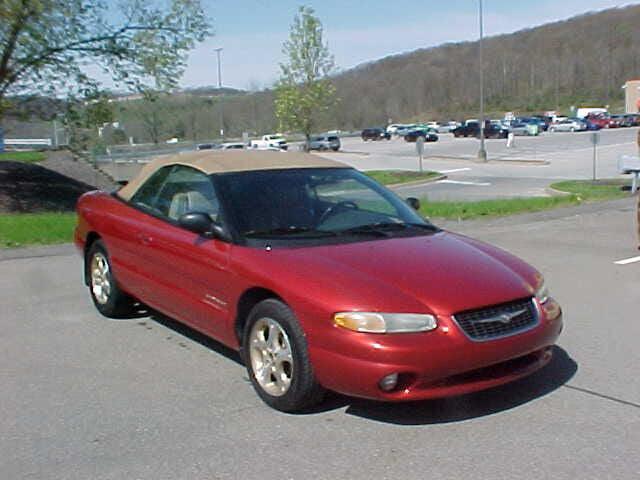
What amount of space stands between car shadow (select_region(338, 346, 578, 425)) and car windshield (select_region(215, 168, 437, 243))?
3.60 feet

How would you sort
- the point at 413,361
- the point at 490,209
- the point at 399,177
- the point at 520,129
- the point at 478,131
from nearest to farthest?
1. the point at 413,361
2. the point at 490,209
3. the point at 399,177
4. the point at 478,131
5. the point at 520,129

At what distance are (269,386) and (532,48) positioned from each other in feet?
668

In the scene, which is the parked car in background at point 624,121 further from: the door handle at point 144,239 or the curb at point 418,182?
the door handle at point 144,239

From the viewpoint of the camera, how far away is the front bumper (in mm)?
3988

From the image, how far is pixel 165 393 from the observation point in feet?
15.8

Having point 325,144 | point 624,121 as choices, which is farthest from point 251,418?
point 624,121

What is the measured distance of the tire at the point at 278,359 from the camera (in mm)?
4285

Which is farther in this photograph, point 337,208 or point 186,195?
point 186,195

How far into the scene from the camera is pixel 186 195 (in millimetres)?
5734

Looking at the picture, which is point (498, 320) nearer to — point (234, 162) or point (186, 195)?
point (234, 162)

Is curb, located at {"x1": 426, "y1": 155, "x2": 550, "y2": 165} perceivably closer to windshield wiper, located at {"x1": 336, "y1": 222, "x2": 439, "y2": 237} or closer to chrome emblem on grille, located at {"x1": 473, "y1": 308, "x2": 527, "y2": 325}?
windshield wiper, located at {"x1": 336, "y1": 222, "x2": 439, "y2": 237}

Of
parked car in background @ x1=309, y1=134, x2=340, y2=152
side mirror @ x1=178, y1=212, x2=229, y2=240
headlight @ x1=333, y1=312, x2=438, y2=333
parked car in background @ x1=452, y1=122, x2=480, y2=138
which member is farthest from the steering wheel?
parked car in background @ x1=452, y1=122, x2=480, y2=138

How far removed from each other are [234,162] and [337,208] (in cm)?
91

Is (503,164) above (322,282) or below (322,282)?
below
